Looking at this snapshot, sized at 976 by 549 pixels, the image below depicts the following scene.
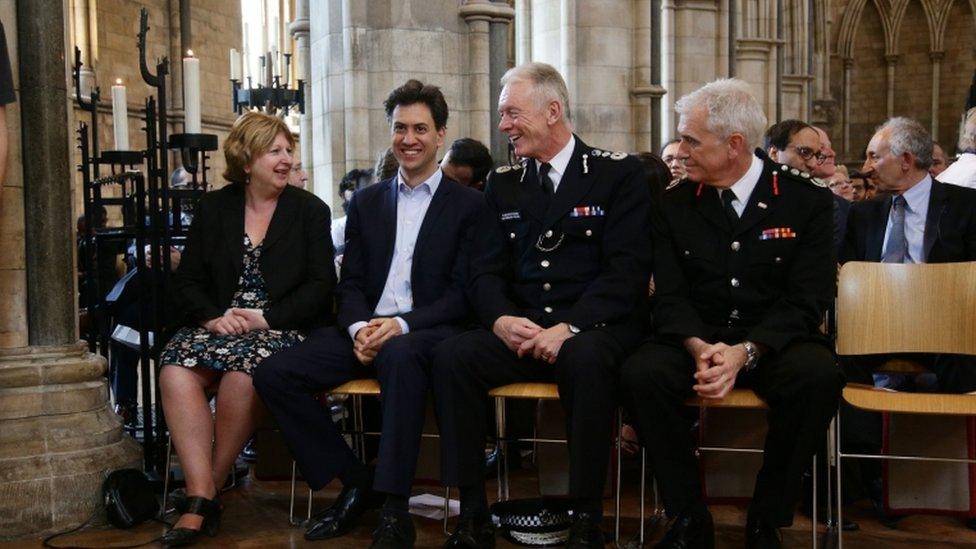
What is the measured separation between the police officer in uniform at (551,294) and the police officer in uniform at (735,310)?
0.38 ft

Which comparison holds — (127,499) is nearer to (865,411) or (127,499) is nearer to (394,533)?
(394,533)

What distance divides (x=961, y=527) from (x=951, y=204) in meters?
1.20

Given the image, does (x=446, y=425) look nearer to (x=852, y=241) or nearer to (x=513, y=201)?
(x=513, y=201)

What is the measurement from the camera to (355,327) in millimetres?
4055

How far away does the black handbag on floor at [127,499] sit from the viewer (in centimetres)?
402

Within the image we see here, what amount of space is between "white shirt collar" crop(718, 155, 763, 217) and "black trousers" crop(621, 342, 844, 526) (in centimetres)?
51

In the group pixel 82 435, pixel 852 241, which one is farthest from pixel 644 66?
pixel 82 435

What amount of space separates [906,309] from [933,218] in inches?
26.5

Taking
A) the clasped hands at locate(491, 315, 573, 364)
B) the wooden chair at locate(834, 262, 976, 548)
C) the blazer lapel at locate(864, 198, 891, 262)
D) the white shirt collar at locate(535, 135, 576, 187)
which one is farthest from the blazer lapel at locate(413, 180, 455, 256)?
the blazer lapel at locate(864, 198, 891, 262)

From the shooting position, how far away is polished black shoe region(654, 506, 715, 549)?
11.8 feet

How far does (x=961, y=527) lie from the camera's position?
4105mm

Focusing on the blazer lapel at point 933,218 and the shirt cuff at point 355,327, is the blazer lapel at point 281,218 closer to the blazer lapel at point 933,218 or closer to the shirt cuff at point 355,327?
the shirt cuff at point 355,327

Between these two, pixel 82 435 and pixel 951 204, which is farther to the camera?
pixel 951 204

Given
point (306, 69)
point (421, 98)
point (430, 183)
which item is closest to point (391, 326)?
point (430, 183)
